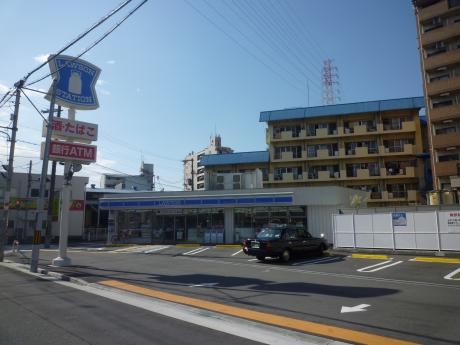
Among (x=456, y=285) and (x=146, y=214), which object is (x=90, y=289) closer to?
(x=456, y=285)

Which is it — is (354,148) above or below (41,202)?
above

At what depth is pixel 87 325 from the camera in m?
7.23

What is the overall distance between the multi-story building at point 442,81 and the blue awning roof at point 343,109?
4005 millimetres

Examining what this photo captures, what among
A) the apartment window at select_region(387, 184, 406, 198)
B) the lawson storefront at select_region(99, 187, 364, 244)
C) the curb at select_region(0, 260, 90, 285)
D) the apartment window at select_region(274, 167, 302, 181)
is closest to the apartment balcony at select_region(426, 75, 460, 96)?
the apartment window at select_region(387, 184, 406, 198)

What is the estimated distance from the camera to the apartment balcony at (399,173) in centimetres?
4516

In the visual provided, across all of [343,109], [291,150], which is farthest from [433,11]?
[291,150]

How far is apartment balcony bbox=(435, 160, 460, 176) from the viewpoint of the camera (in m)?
37.8

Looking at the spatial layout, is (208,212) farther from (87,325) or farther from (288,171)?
(288,171)

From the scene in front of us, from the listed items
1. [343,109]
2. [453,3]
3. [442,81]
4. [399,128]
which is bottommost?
[399,128]

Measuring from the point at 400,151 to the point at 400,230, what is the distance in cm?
2933

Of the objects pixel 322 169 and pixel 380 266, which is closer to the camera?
pixel 380 266

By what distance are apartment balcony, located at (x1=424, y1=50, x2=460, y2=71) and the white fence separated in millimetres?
27460

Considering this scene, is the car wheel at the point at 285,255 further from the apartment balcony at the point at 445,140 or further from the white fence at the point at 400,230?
the apartment balcony at the point at 445,140

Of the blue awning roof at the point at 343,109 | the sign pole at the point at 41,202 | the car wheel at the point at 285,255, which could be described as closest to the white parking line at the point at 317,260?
the car wheel at the point at 285,255
